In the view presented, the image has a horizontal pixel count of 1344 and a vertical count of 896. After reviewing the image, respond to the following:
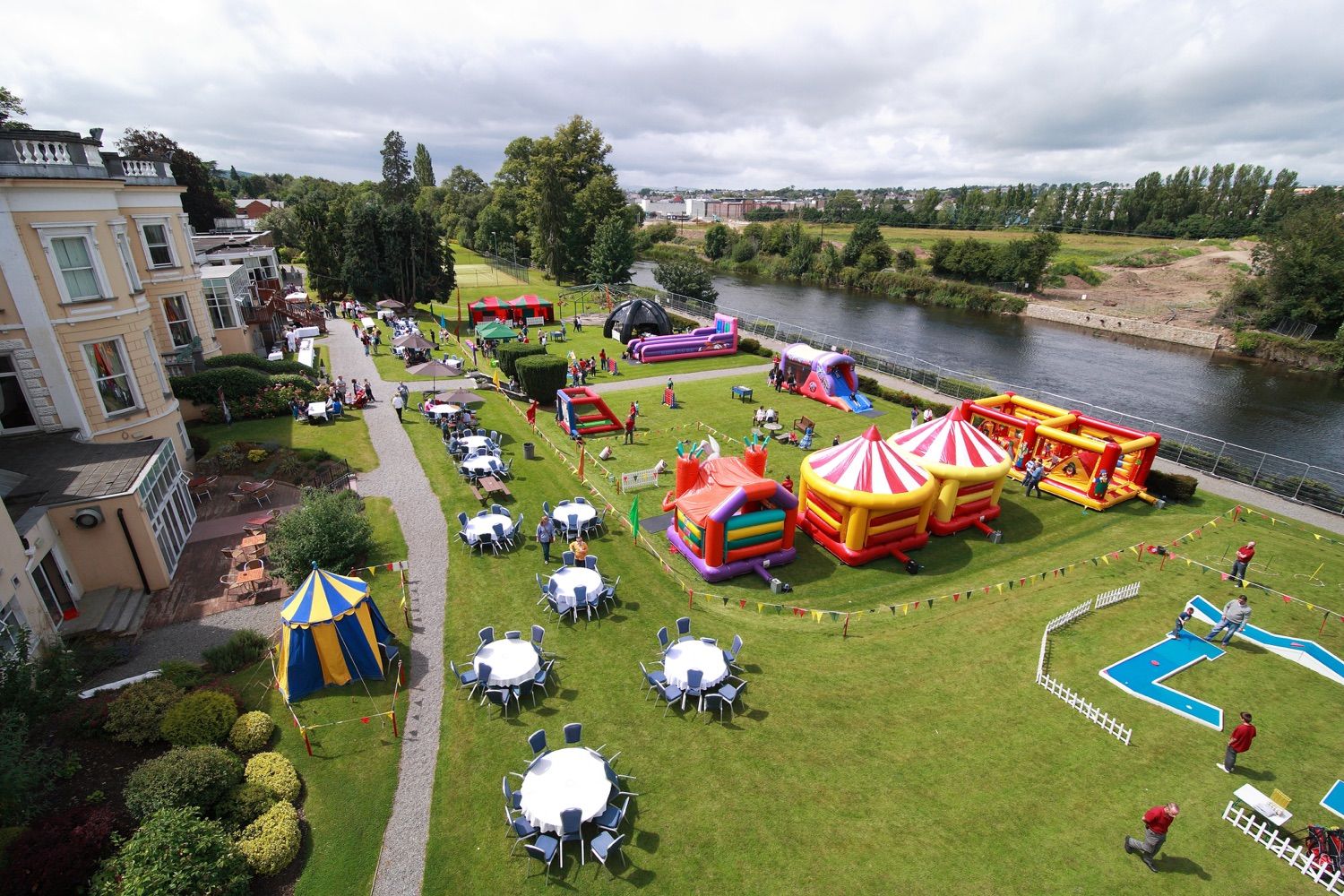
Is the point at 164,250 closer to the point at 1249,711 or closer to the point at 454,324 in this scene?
the point at 454,324

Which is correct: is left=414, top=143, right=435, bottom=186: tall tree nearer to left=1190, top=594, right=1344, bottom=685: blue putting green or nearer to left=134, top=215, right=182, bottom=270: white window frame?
left=134, top=215, right=182, bottom=270: white window frame

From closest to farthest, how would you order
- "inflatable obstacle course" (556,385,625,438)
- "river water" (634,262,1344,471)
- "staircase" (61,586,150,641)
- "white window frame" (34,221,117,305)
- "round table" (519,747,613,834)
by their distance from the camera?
"round table" (519,747,613,834) < "staircase" (61,586,150,641) < "white window frame" (34,221,117,305) < "inflatable obstacle course" (556,385,625,438) < "river water" (634,262,1344,471)

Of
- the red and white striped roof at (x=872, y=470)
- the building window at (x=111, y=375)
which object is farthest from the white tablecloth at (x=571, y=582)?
the building window at (x=111, y=375)

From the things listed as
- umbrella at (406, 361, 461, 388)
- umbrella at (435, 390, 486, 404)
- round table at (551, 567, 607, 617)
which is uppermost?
umbrella at (406, 361, 461, 388)

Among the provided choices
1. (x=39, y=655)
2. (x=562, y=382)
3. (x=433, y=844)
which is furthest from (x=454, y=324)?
(x=433, y=844)

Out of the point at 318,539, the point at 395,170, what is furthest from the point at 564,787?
the point at 395,170

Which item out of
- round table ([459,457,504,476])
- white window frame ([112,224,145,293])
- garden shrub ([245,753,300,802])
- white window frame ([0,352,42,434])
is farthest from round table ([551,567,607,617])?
white window frame ([112,224,145,293])

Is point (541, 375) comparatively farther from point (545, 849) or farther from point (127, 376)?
point (545, 849)
